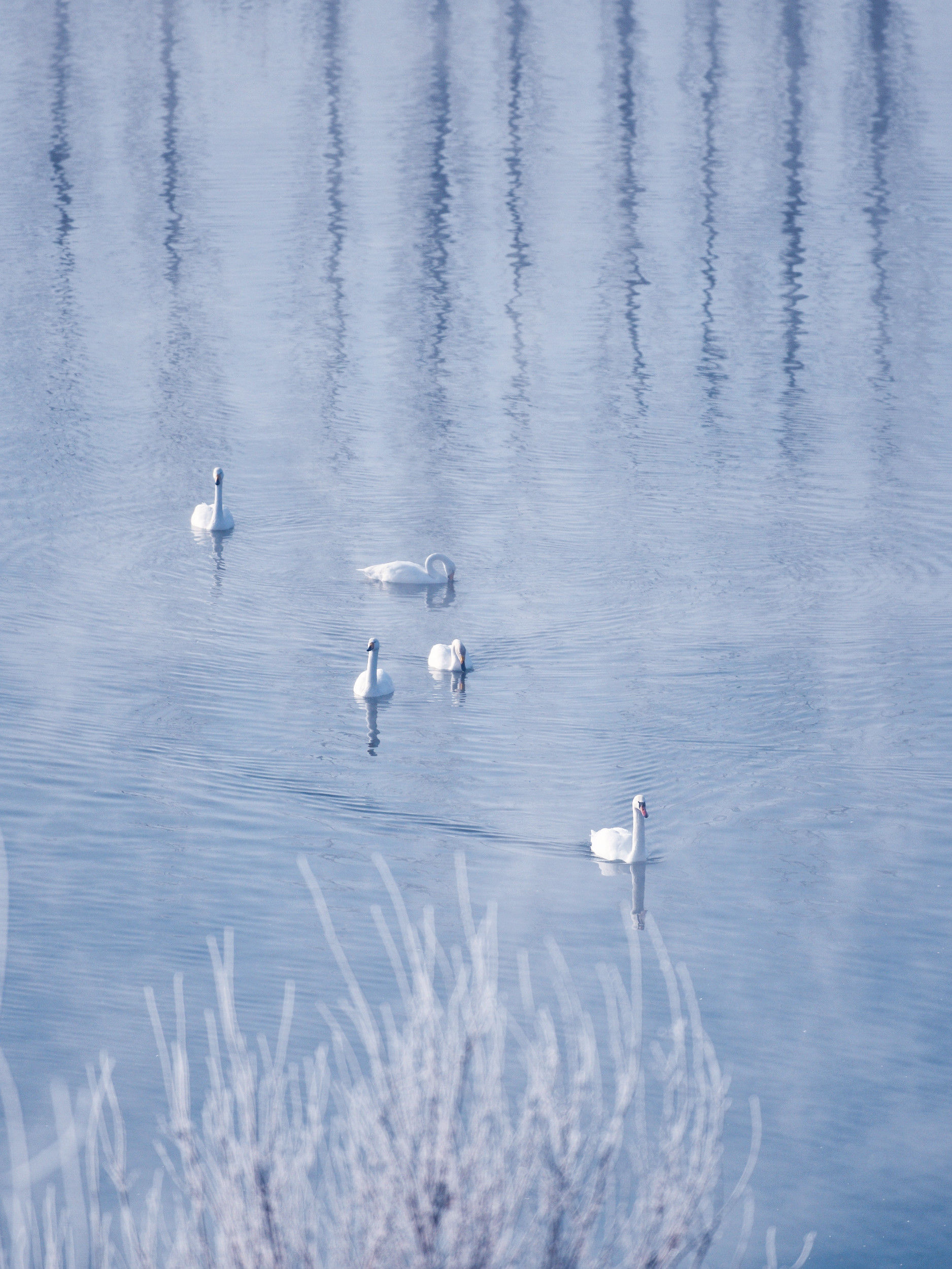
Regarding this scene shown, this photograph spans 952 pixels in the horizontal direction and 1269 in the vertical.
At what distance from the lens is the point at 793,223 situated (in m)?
38.0

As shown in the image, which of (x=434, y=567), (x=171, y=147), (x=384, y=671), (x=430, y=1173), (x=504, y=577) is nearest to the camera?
(x=430, y=1173)

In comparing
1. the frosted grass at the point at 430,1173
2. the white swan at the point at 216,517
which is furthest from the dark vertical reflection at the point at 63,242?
the frosted grass at the point at 430,1173

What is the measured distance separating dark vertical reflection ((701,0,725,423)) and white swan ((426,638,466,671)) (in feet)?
32.1

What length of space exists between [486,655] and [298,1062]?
24.1 feet

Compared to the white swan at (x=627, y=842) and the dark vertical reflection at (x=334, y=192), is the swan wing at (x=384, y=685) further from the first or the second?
the dark vertical reflection at (x=334, y=192)

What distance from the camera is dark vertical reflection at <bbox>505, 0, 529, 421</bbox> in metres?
28.7

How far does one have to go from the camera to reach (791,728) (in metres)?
17.6

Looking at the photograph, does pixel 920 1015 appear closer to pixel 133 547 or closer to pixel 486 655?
pixel 486 655

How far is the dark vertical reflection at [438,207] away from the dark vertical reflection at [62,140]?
22.6 feet

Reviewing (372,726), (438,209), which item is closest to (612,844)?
(372,726)

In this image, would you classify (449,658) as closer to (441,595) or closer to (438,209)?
(441,595)

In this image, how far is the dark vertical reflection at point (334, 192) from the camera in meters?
30.4

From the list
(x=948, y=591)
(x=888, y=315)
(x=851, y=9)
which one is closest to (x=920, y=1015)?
(x=948, y=591)

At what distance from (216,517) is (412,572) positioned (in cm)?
307
